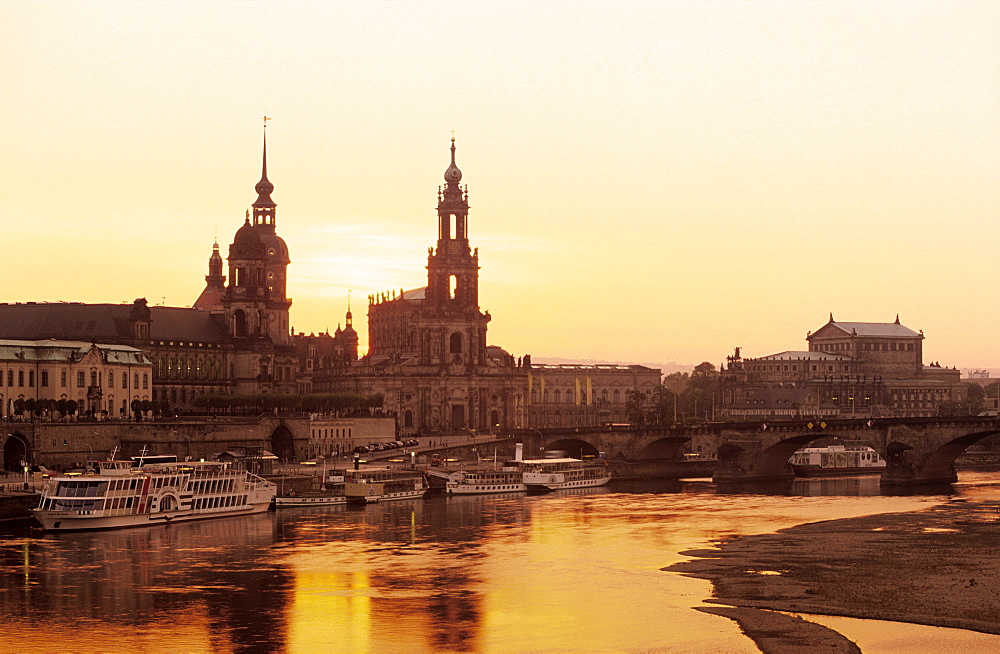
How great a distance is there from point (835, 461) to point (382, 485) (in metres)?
62.3

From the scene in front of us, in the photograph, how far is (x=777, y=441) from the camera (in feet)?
454

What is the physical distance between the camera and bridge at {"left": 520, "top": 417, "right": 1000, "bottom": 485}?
12950 cm

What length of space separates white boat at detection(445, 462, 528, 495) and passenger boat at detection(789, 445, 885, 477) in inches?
1486

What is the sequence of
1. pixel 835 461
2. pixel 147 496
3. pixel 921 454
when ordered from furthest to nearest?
1. pixel 835 461
2. pixel 921 454
3. pixel 147 496

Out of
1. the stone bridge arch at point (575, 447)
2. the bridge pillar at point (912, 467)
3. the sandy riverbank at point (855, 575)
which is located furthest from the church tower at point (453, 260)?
the sandy riverbank at point (855, 575)

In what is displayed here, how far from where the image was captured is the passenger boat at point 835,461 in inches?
5915

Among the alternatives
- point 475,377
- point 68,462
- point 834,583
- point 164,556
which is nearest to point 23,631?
point 164,556

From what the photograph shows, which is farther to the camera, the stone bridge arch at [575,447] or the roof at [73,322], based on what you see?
the stone bridge arch at [575,447]

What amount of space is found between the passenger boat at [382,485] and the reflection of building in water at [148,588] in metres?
21.5

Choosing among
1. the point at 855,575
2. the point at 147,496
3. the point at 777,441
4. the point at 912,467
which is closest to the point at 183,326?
the point at 777,441

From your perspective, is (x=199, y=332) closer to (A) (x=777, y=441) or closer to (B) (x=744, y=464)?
(B) (x=744, y=464)

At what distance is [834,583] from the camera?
63.9 m

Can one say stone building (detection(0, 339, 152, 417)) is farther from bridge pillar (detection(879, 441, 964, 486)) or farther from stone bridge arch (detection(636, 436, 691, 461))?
bridge pillar (detection(879, 441, 964, 486))

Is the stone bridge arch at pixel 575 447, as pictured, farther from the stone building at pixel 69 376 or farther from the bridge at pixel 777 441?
the stone building at pixel 69 376
